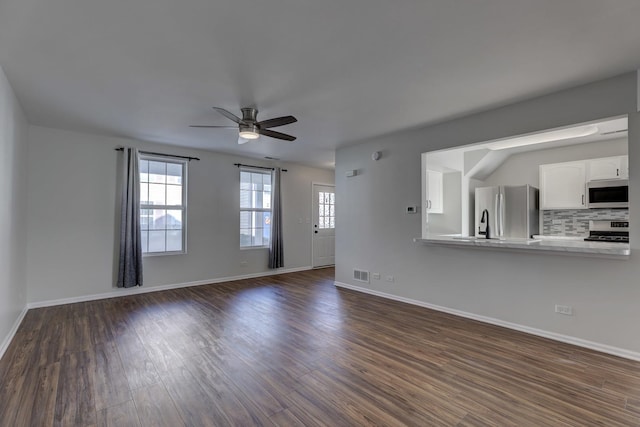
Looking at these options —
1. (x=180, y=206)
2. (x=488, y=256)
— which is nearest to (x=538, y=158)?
(x=488, y=256)

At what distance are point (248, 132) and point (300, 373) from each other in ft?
8.38

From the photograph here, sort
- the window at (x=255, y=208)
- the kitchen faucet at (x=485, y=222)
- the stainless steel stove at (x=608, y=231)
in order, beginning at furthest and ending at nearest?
the window at (x=255, y=208), the kitchen faucet at (x=485, y=222), the stainless steel stove at (x=608, y=231)

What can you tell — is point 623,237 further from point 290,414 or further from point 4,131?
point 4,131

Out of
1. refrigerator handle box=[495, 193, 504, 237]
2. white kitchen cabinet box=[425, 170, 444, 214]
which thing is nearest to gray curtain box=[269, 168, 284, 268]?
white kitchen cabinet box=[425, 170, 444, 214]

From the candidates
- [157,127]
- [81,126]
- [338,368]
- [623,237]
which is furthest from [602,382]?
[81,126]

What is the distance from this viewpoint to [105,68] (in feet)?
8.59

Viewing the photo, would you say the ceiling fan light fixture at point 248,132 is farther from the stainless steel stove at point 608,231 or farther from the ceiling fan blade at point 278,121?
the stainless steel stove at point 608,231

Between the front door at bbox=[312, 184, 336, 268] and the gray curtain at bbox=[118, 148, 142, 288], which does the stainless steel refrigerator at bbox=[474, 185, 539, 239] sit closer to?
the front door at bbox=[312, 184, 336, 268]

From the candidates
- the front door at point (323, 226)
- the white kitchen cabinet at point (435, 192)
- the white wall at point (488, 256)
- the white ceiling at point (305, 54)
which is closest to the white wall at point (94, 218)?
the white ceiling at point (305, 54)

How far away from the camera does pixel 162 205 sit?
539cm

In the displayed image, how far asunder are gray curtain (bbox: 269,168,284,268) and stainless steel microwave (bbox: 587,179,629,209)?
5.53 metres

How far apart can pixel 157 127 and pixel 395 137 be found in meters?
3.58

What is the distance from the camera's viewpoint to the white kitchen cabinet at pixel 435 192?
220 inches

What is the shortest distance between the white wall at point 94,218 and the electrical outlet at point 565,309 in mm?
5262
